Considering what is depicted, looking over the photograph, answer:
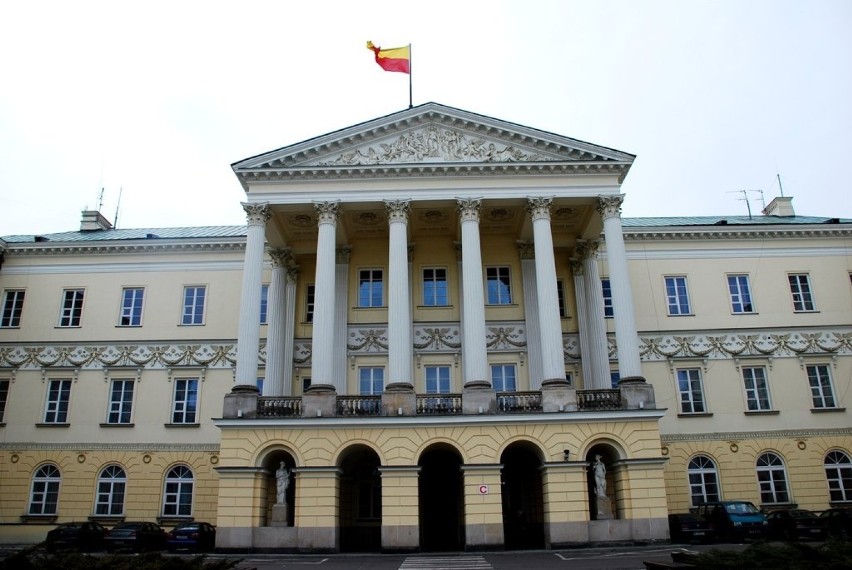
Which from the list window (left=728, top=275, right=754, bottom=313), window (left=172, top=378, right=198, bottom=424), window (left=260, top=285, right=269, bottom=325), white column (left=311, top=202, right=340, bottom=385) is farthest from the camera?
window (left=728, top=275, right=754, bottom=313)

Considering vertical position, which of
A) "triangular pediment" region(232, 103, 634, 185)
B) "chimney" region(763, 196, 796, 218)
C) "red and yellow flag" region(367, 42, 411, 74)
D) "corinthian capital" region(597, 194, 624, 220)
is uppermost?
"red and yellow flag" region(367, 42, 411, 74)

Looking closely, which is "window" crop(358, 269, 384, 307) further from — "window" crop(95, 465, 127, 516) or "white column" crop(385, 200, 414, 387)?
"window" crop(95, 465, 127, 516)

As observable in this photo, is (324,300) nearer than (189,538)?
No

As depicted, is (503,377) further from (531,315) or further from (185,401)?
(185,401)

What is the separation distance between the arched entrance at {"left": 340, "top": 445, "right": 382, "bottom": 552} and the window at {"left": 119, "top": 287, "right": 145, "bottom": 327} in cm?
1416

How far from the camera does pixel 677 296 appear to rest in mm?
37062

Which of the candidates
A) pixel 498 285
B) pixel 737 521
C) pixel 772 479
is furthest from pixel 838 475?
pixel 498 285

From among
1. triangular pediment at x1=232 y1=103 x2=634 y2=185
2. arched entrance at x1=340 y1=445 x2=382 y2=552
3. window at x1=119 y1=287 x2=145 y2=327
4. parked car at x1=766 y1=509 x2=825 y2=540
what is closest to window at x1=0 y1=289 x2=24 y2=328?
window at x1=119 y1=287 x2=145 y2=327

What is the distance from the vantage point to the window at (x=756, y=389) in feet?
115

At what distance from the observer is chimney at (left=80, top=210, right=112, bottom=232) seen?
43.2m

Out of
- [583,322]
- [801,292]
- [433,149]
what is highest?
[433,149]

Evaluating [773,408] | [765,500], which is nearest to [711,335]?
[773,408]

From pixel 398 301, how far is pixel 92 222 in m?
24.2

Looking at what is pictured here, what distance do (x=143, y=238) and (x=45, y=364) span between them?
8.14 m
